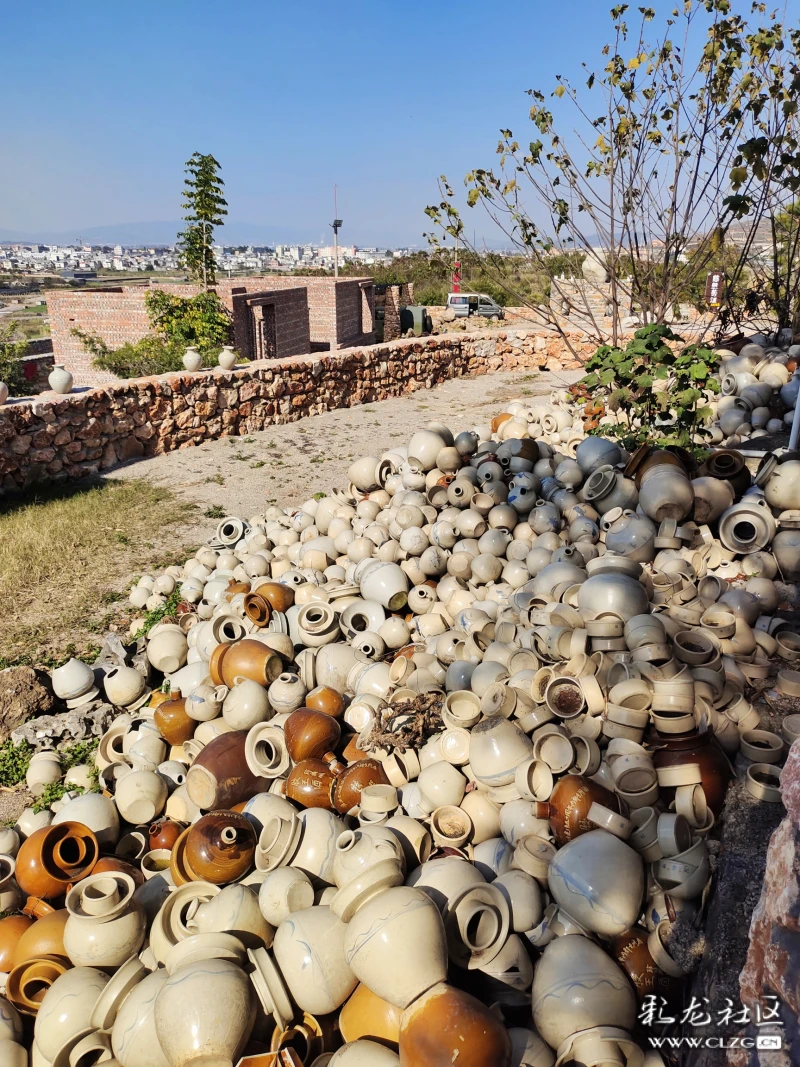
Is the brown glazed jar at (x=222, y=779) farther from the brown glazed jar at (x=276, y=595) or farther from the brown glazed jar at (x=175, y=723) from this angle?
the brown glazed jar at (x=276, y=595)

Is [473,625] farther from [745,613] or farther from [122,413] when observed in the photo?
[122,413]

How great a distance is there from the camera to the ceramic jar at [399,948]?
6.91 ft

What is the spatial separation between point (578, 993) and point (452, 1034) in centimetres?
41

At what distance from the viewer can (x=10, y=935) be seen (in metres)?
2.90

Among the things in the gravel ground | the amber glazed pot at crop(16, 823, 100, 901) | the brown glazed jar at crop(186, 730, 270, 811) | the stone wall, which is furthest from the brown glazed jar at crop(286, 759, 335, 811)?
the stone wall

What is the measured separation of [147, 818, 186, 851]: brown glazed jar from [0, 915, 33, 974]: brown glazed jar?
0.56 m

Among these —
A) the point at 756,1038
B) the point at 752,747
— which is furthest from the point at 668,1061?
the point at 752,747

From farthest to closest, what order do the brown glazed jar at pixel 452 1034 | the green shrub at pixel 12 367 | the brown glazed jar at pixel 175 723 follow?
1. the green shrub at pixel 12 367
2. the brown glazed jar at pixel 175 723
3. the brown glazed jar at pixel 452 1034

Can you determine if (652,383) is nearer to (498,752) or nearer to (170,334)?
(498,752)

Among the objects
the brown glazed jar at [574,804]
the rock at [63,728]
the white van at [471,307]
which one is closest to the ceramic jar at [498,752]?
the brown glazed jar at [574,804]

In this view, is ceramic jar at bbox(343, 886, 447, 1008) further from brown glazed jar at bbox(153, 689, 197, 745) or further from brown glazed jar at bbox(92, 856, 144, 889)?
brown glazed jar at bbox(153, 689, 197, 745)

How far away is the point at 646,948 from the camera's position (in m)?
2.25

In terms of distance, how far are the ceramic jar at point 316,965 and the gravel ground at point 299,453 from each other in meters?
6.09

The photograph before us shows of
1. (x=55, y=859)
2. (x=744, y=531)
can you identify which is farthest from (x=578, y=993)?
(x=744, y=531)
